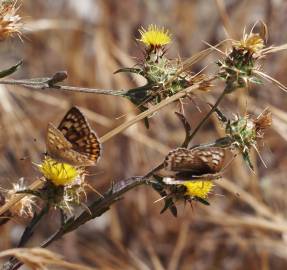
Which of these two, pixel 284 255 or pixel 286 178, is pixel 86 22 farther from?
pixel 284 255

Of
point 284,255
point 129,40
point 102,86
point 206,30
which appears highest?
point 206,30

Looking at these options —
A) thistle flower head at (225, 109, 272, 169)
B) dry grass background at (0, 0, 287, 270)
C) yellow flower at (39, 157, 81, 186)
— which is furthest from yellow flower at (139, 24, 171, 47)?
dry grass background at (0, 0, 287, 270)

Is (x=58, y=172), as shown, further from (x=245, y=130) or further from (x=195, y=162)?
(x=245, y=130)

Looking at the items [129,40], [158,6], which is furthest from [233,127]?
[158,6]

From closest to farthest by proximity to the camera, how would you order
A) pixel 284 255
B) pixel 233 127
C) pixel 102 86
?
pixel 233 127, pixel 284 255, pixel 102 86

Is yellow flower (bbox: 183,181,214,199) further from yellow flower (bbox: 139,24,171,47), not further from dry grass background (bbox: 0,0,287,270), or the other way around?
dry grass background (bbox: 0,0,287,270)

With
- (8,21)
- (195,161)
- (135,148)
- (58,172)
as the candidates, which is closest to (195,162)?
(195,161)

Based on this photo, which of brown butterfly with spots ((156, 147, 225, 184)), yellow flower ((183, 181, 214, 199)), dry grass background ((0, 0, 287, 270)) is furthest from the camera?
dry grass background ((0, 0, 287, 270))
